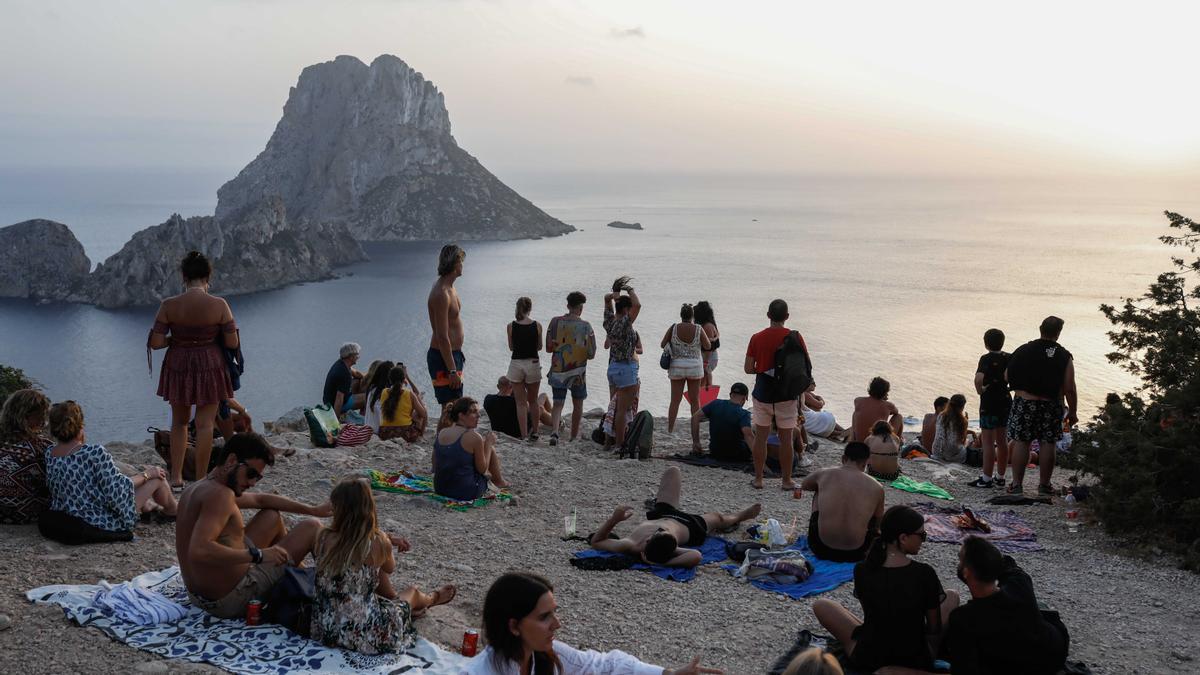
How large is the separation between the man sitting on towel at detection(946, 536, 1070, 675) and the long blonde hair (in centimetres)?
327

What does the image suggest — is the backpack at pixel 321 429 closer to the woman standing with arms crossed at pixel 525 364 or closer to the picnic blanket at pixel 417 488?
the picnic blanket at pixel 417 488

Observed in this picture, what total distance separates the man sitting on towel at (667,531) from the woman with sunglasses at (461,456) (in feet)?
5.63

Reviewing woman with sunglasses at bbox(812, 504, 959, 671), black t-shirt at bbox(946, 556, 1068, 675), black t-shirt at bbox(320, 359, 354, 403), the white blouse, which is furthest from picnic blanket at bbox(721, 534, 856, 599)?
black t-shirt at bbox(320, 359, 354, 403)

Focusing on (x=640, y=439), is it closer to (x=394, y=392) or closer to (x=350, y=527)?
(x=394, y=392)

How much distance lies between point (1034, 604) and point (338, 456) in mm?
7463

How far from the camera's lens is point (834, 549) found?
7.35 m

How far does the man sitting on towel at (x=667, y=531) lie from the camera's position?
7.18 meters

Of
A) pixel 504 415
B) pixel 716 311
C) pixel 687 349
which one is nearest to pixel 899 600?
pixel 504 415

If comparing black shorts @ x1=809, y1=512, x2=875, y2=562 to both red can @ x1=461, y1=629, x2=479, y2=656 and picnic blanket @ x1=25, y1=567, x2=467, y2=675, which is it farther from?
picnic blanket @ x1=25, y1=567, x2=467, y2=675

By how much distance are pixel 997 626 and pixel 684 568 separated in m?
2.67

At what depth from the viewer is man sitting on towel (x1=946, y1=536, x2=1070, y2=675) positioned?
497 centimetres

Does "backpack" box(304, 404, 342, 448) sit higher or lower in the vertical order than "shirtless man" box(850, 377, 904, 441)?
lower

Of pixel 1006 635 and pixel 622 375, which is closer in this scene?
pixel 1006 635

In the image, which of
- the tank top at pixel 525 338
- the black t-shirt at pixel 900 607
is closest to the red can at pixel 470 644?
the black t-shirt at pixel 900 607
